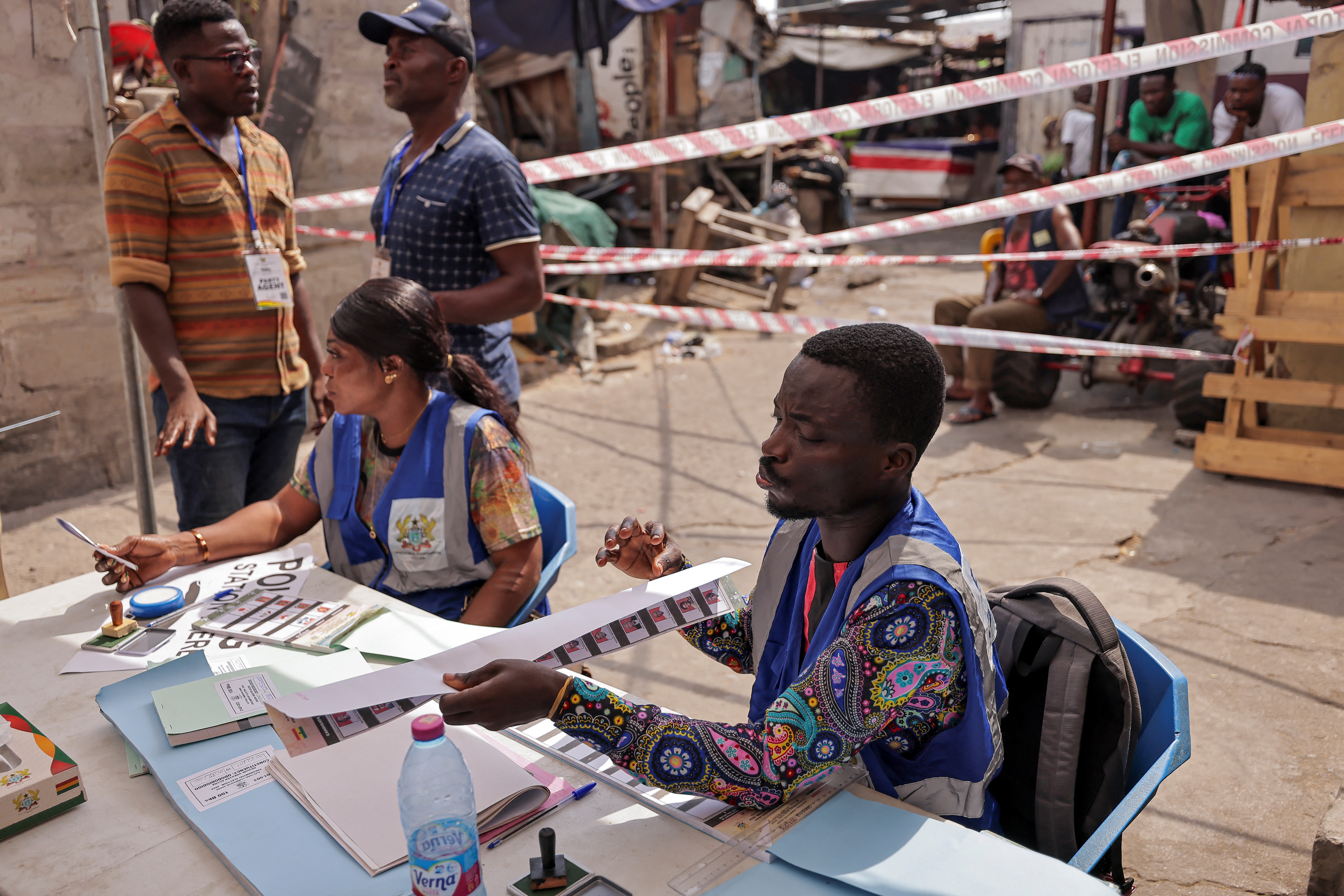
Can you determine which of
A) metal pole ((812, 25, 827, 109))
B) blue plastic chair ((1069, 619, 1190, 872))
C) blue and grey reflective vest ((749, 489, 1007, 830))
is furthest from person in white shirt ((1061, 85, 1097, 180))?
blue and grey reflective vest ((749, 489, 1007, 830))

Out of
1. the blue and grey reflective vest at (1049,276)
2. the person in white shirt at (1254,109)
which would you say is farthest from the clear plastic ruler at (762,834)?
the person in white shirt at (1254,109)

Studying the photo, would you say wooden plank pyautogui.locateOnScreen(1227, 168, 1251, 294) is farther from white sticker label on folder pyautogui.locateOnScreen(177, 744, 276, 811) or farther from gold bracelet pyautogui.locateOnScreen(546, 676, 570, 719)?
white sticker label on folder pyautogui.locateOnScreen(177, 744, 276, 811)

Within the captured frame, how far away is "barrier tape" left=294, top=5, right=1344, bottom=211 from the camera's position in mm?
4078

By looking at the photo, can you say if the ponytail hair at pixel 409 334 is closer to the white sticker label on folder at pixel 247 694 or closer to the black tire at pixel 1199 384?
the white sticker label on folder at pixel 247 694

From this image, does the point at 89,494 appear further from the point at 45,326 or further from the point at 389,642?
the point at 389,642

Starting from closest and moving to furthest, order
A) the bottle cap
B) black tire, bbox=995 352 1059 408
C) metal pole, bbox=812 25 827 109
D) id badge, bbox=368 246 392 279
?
the bottle cap → id badge, bbox=368 246 392 279 → black tire, bbox=995 352 1059 408 → metal pole, bbox=812 25 827 109

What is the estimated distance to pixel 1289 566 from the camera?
418cm

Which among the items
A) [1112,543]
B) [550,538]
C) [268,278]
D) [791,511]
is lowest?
[1112,543]

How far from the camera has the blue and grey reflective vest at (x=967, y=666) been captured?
4.83 ft

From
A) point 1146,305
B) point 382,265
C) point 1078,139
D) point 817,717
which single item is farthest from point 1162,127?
point 817,717

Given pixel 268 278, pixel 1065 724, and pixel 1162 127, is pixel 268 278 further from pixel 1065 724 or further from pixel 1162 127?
pixel 1162 127

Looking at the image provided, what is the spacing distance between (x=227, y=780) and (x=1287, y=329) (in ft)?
16.3

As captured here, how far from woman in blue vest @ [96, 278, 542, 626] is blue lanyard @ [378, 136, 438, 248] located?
73 centimetres

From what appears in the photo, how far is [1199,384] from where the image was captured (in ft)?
18.6
